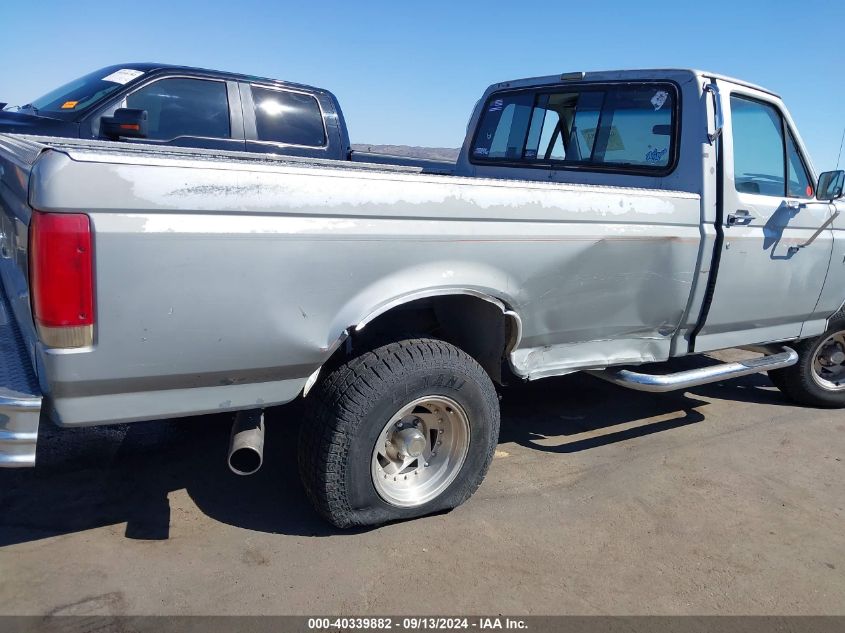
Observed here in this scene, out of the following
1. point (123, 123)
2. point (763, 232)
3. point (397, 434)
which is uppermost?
point (123, 123)

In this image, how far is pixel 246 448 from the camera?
2656 millimetres

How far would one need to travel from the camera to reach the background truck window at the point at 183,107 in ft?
19.5

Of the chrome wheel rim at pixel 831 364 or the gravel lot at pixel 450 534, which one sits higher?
the chrome wheel rim at pixel 831 364

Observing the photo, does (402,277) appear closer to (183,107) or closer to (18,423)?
(18,423)

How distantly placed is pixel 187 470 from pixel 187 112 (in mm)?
3651

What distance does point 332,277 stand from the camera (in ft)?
8.64

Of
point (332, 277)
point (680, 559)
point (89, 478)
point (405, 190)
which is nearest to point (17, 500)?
point (89, 478)

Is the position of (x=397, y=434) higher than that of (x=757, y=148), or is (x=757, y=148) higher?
(x=757, y=148)

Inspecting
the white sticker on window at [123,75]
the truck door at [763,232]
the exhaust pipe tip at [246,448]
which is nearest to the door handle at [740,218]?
the truck door at [763,232]

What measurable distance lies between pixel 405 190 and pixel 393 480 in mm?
1292

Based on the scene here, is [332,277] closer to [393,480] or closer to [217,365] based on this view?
[217,365]

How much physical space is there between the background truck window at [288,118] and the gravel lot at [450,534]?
3166 millimetres

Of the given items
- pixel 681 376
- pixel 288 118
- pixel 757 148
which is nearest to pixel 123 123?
pixel 288 118

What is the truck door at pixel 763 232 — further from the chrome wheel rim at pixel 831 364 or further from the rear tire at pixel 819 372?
the chrome wheel rim at pixel 831 364
